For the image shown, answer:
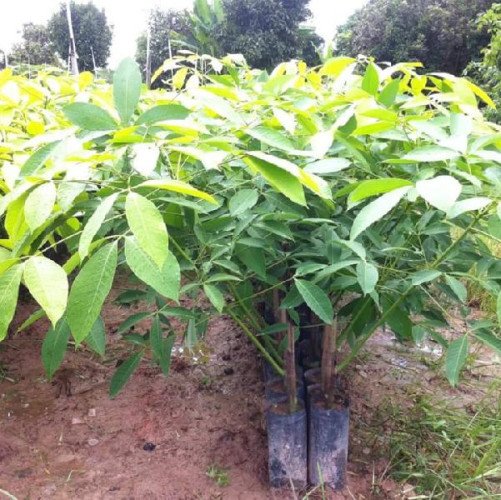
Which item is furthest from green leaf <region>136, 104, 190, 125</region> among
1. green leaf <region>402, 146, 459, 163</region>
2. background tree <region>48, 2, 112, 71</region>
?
background tree <region>48, 2, 112, 71</region>

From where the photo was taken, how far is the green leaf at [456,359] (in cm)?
92

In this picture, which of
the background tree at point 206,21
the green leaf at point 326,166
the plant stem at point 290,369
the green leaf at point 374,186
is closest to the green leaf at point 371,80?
the green leaf at point 326,166

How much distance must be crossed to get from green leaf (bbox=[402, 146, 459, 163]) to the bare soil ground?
0.98 meters

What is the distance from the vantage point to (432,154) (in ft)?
2.33

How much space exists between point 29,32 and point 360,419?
2317 centimetres

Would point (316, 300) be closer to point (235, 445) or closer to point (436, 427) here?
point (235, 445)

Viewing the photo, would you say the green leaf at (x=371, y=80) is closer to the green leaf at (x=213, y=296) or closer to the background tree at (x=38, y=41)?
the green leaf at (x=213, y=296)

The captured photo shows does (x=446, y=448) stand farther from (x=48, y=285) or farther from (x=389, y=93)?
(x=48, y=285)

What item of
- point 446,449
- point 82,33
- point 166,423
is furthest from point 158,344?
point 82,33

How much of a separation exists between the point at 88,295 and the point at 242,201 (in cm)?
34

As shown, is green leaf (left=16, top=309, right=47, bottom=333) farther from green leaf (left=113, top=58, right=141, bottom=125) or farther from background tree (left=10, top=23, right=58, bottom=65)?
background tree (left=10, top=23, right=58, bottom=65)

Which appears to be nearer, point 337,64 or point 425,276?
point 425,276

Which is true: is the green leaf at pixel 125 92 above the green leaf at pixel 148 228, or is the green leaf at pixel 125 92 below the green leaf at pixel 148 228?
above

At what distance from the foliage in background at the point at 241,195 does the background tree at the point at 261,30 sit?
41.2ft
